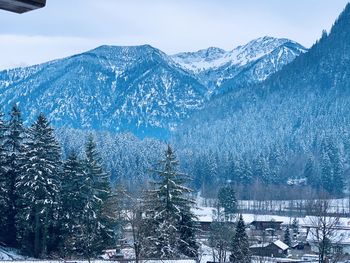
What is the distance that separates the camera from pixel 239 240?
37.6 m

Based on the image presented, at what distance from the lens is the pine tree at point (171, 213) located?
32062mm

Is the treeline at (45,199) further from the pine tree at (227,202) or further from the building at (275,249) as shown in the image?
the pine tree at (227,202)

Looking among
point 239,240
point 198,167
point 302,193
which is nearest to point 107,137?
point 198,167

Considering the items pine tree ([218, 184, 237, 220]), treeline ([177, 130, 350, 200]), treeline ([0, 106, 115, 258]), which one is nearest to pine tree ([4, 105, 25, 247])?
treeline ([0, 106, 115, 258])

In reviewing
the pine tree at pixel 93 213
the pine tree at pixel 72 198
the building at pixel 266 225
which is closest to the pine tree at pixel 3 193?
the pine tree at pixel 72 198

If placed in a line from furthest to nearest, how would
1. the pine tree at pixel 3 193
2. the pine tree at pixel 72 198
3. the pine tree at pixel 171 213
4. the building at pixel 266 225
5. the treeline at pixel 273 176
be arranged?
the treeline at pixel 273 176 → the building at pixel 266 225 → the pine tree at pixel 3 193 → the pine tree at pixel 72 198 → the pine tree at pixel 171 213

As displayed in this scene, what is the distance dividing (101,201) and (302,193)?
8467 centimetres

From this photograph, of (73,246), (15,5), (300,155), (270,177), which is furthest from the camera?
(300,155)

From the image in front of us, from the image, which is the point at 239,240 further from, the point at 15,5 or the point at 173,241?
the point at 15,5

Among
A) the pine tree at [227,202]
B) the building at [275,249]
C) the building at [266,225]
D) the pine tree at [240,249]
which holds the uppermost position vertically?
the pine tree at [227,202]

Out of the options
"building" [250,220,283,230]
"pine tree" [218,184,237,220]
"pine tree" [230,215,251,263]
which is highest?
"pine tree" [218,184,237,220]

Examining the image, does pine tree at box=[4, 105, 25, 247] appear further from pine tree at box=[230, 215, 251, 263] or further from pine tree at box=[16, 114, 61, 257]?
pine tree at box=[230, 215, 251, 263]

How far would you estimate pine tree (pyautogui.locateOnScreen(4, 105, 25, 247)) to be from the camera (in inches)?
1310

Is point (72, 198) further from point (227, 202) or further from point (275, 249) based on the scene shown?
point (227, 202)
